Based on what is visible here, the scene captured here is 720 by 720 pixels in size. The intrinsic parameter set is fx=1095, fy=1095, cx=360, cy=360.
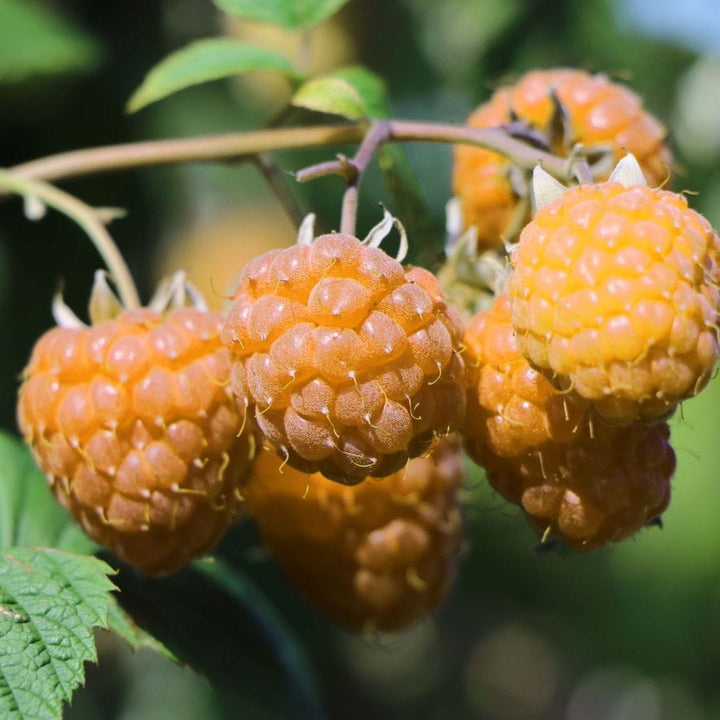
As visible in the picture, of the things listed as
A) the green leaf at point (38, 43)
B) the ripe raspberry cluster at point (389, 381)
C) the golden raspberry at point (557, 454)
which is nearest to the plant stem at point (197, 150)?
the ripe raspberry cluster at point (389, 381)

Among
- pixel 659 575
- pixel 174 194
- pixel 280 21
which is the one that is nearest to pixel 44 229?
pixel 174 194

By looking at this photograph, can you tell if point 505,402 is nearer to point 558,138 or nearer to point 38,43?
point 558,138

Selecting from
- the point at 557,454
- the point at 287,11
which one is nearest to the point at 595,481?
the point at 557,454

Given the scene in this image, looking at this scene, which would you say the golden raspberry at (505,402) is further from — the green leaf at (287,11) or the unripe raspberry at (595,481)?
the green leaf at (287,11)

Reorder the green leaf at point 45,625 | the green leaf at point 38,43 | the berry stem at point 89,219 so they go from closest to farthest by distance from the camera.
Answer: the green leaf at point 45,625
the berry stem at point 89,219
the green leaf at point 38,43

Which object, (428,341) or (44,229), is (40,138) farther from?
(428,341)

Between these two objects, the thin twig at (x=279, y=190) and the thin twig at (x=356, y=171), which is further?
the thin twig at (x=279, y=190)
